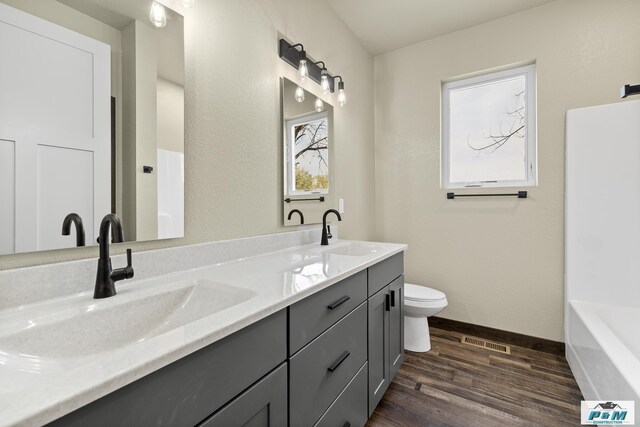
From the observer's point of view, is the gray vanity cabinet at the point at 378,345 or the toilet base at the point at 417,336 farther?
the toilet base at the point at 417,336

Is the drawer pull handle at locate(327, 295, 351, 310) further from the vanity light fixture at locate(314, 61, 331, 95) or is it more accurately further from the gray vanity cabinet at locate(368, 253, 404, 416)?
the vanity light fixture at locate(314, 61, 331, 95)

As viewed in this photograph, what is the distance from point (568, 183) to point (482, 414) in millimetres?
1581

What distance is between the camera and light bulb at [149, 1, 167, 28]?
40.3 inches

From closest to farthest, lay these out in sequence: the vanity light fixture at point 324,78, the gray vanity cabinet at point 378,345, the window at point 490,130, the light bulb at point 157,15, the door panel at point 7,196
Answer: the door panel at point 7,196 → the light bulb at point 157,15 → the gray vanity cabinet at point 378,345 → the vanity light fixture at point 324,78 → the window at point 490,130

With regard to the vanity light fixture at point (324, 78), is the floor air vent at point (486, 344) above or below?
below

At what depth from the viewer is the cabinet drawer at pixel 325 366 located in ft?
2.83

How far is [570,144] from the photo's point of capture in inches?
77.1

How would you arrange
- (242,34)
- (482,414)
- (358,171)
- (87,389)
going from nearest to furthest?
(87,389) → (242,34) → (482,414) → (358,171)

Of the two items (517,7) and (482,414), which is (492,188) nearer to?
(517,7)

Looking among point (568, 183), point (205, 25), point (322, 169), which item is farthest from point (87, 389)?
point (568, 183)

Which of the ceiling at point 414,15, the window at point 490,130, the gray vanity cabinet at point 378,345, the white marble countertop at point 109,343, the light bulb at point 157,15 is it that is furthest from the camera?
the window at point 490,130

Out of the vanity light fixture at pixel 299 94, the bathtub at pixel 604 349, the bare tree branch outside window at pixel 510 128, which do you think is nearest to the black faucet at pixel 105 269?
the vanity light fixture at pixel 299 94

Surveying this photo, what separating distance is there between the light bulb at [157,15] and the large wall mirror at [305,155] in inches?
27.6
